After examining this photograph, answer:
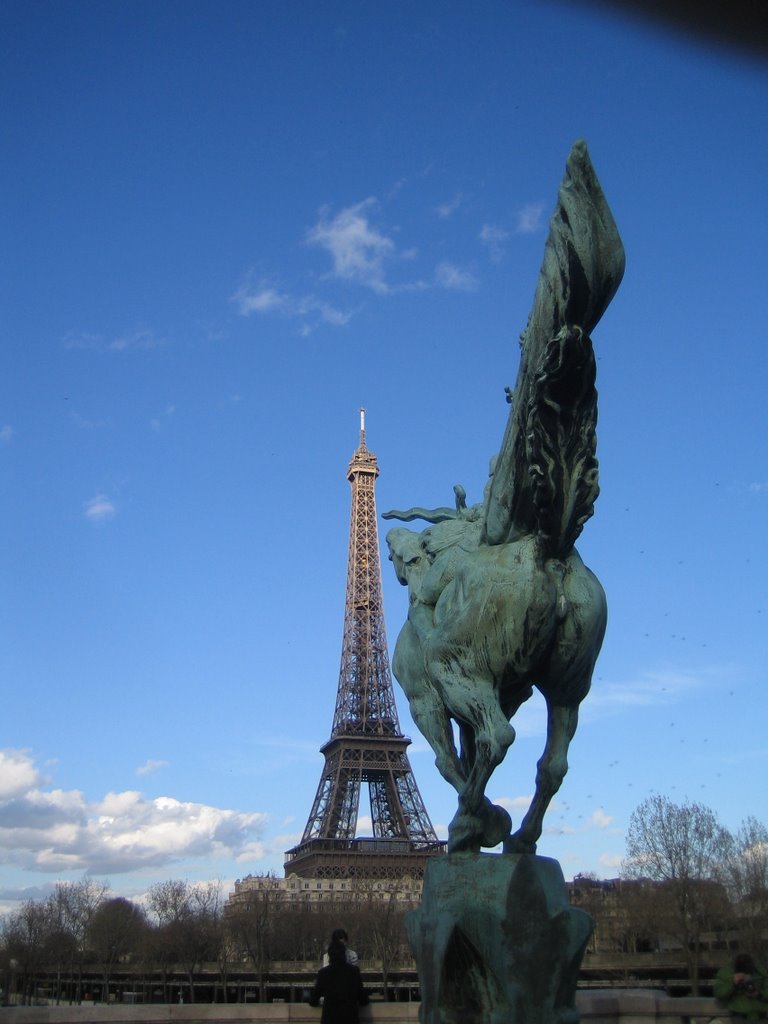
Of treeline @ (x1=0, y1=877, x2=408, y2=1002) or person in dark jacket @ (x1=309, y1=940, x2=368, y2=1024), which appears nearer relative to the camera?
person in dark jacket @ (x1=309, y1=940, x2=368, y2=1024)

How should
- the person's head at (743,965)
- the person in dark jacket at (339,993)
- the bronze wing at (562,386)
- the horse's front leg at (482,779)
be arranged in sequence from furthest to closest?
the person's head at (743,965)
the person in dark jacket at (339,993)
the horse's front leg at (482,779)
the bronze wing at (562,386)

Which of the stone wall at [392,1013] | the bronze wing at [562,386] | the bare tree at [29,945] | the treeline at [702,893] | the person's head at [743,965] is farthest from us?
the bare tree at [29,945]

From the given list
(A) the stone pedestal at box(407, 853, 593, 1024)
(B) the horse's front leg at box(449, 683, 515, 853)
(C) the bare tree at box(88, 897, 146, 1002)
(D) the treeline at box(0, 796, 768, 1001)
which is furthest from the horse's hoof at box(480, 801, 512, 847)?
(C) the bare tree at box(88, 897, 146, 1002)

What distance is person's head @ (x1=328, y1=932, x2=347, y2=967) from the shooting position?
759cm

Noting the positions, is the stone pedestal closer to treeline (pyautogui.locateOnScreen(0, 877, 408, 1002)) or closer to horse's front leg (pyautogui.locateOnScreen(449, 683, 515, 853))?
horse's front leg (pyautogui.locateOnScreen(449, 683, 515, 853))

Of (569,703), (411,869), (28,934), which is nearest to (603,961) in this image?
(411,869)

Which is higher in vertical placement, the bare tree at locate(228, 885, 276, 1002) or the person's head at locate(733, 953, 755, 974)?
the person's head at locate(733, 953, 755, 974)

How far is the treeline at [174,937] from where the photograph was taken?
5538 centimetres

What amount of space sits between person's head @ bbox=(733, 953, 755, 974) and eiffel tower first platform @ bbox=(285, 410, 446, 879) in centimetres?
5987

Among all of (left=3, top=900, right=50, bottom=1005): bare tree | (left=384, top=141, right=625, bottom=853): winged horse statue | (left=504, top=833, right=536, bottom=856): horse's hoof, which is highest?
(left=384, top=141, right=625, bottom=853): winged horse statue

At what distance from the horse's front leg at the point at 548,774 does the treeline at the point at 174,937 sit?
44.6 m

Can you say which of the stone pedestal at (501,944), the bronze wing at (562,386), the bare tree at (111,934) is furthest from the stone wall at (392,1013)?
the bare tree at (111,934)

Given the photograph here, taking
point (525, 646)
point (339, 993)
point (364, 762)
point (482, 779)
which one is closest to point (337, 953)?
point (339, 993)

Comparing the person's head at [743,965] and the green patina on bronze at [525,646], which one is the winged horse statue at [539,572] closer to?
the green patina on bronze at [525,646]
